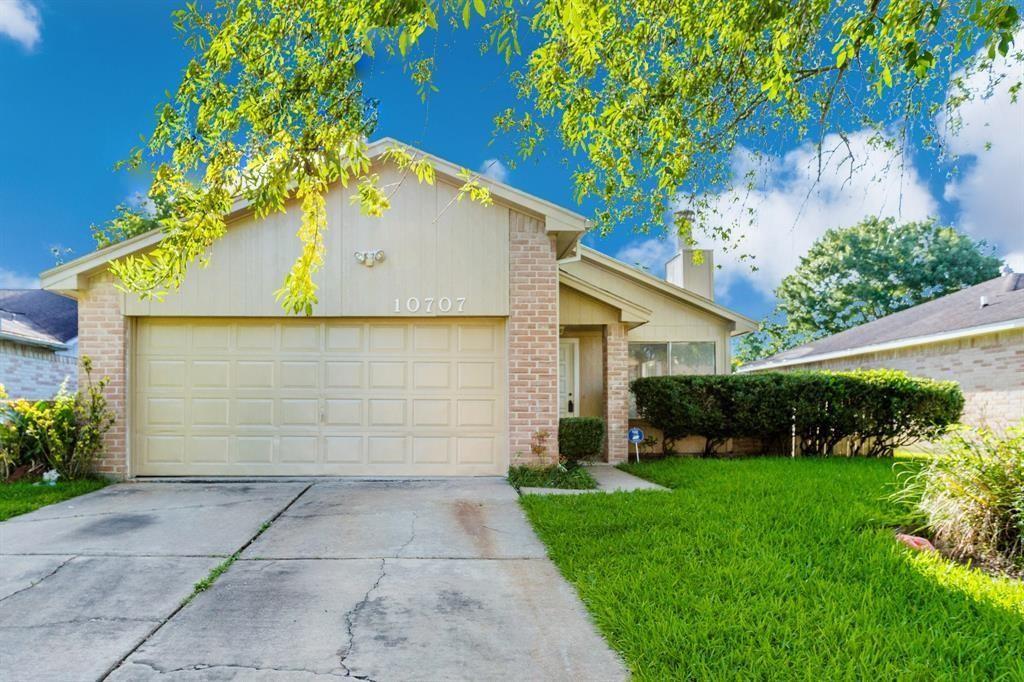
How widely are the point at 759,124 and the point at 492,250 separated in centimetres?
389

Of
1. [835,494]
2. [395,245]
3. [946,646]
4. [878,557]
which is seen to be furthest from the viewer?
[395,245]

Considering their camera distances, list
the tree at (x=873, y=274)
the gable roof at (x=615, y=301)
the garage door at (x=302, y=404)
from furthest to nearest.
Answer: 1. the tree at (x=873, y=274)
2. the gable roof at (x=615, y=301)
3. the garage door at (x=302, y=404)

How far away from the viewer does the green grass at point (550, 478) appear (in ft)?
26.6

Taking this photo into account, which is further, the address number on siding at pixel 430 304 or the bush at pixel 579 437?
the bush at pixel 579 437

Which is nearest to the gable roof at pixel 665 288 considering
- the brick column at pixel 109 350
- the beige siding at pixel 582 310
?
the beige siding at pixel 582 310

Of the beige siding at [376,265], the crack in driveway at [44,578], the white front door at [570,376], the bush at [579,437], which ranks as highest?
the beige siding at [376,265]

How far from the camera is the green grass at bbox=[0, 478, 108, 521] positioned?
690 centimetres

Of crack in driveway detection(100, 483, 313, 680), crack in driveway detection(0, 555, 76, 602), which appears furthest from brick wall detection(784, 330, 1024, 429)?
crack in driveway detection(0, 555, 76, 602)

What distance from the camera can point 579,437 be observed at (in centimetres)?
1018

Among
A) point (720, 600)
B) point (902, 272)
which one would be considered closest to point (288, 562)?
point (720, 600)

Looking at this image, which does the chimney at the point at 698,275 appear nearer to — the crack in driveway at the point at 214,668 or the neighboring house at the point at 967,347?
the neighboring house at the point at 967,347

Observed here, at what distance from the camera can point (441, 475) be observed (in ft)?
29.2

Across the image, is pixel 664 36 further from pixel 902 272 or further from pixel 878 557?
pixel 902 272

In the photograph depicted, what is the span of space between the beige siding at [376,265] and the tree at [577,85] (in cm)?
216
